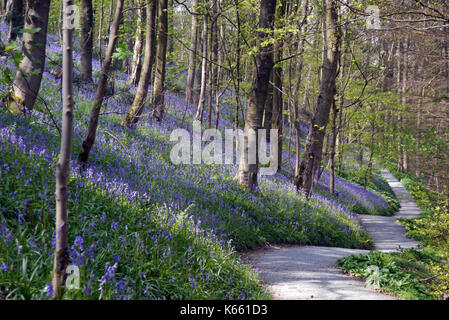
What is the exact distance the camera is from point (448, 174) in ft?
56.5

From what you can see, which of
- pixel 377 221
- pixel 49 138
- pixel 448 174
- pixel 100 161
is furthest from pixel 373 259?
pixel 448 174

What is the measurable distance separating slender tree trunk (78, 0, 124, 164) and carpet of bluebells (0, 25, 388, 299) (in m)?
0.37

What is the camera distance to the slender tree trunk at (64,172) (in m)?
2.76

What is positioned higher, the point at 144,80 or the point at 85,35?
the point at 85,35

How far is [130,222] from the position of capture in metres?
4.77

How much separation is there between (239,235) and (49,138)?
12.9 ft

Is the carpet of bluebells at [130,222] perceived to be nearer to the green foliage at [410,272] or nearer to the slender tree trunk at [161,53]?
the green foliage at [410,272]

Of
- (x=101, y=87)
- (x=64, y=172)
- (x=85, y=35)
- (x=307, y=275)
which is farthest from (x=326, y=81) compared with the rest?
(x=64, y=172)

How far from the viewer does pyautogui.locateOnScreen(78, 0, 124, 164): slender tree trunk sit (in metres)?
5.00

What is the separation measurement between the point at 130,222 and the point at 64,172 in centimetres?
212

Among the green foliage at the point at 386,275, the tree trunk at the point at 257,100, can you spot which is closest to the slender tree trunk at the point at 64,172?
the green foliage at the point at 386,275

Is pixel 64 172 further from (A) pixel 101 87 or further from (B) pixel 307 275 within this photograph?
(B) pixel 307 275

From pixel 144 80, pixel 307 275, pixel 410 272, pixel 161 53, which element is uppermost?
pixel 161 53
